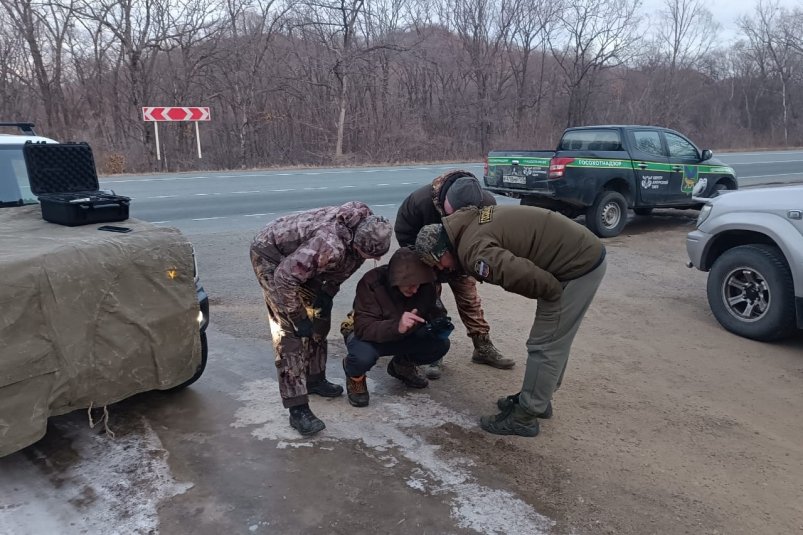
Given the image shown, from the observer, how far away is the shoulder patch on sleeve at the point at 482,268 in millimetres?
3285

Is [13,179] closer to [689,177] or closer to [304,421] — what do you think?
[304,421]

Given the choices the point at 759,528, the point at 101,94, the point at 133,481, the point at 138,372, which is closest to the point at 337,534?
the point at 133,481

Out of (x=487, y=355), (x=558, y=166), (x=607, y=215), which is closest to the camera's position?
(x=487, y=355)

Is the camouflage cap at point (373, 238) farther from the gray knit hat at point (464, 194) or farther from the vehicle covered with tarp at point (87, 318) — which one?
the vehicle covered with tarp at point (87, 318)

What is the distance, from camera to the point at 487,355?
4.85 m

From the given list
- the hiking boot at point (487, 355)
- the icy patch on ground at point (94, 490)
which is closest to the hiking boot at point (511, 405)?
the hiking boot at point (487, 355)

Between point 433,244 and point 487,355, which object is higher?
point 433,244

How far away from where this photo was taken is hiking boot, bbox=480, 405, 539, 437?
3.70m

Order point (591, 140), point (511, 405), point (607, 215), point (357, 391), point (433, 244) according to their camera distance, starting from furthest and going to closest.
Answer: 1. point (591, 140)
2. point (607, 215)
3. point (357, 391)
4. point (511, 405)
5. point (433, 244)

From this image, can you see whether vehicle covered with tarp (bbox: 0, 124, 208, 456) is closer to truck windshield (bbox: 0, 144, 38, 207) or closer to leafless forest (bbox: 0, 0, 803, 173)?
truck windshield (bbox: 0, 144, 38, 207)

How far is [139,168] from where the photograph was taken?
74.5 feet

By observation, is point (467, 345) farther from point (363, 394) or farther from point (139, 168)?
point (139, 168)

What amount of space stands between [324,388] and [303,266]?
3.91ft

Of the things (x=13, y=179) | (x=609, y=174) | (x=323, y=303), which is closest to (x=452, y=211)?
(x=323, y=303)
